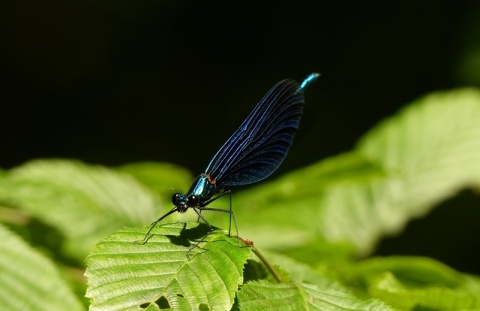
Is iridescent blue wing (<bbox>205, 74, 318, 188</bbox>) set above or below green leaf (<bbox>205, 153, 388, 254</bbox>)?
below

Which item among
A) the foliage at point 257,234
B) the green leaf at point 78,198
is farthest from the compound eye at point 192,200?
the green leaf at point 78,198

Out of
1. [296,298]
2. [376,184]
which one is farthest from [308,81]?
[376,184]

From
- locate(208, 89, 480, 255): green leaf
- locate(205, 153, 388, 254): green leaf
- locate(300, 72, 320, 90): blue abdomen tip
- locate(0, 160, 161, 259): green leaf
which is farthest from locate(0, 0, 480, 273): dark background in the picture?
locate(300, 72, 320, 90): blue abdomen tip

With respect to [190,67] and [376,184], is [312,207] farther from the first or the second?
[190,67]


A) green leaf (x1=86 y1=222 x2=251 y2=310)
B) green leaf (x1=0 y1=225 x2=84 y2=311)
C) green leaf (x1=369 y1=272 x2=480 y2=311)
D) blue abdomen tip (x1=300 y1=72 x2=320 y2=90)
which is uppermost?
blue abdomen tip (x1=300 y1=72 x2=320 y2=90)

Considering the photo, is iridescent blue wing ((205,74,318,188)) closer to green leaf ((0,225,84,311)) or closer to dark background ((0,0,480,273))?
green leaf ((0,225,84,311))

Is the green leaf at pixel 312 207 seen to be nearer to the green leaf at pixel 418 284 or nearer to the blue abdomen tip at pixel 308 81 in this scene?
the green leaf at pixel 418 284

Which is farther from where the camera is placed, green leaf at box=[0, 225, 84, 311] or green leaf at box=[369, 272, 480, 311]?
green leaf at box=[0, 225, 84, 311]
